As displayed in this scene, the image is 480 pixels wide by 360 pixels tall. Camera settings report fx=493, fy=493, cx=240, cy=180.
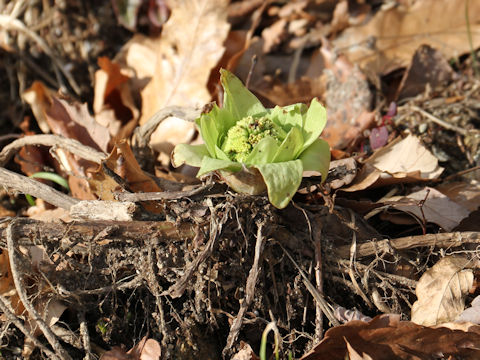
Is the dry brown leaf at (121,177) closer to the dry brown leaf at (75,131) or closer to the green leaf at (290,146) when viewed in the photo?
the dry brown leaf at (75,131)

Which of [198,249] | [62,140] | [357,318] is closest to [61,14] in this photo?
[62,140]

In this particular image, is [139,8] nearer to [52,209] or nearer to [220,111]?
[52,209]

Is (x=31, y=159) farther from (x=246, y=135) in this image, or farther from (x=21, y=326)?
(x=246, y=135)

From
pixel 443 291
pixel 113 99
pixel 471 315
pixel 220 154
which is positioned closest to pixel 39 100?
pixel 113 99

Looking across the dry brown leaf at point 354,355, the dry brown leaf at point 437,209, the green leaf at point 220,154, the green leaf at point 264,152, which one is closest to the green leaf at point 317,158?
the green leaf at point 264,152

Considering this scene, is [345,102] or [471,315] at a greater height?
[345,102]

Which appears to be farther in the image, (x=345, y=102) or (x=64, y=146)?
(x=345, y=102)

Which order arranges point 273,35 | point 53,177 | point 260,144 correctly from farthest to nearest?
point 273,35, point 53,177, point 260,144
